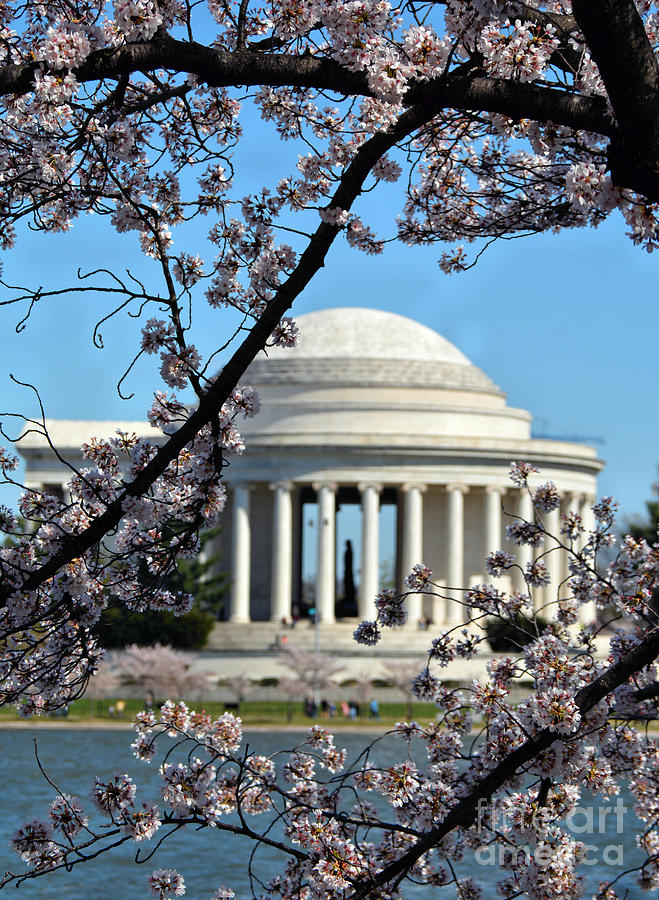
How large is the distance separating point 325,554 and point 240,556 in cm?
640

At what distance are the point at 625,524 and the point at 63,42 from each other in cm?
10432

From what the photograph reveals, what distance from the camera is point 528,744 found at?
9.20 m

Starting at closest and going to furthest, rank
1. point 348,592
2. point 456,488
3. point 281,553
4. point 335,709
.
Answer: point 335,709 → point 456,488 → point 281,553 → point 348,592

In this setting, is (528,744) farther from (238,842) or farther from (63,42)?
(238,842)

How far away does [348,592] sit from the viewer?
348 ft

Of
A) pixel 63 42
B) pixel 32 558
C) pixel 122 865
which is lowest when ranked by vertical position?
pixel 122 865

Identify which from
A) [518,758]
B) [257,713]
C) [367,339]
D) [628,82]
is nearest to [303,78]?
[628,82]

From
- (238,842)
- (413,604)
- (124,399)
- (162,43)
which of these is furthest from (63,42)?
(413,604)

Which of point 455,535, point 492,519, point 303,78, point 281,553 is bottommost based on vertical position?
point 303,78

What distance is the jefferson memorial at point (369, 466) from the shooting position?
9538 cm

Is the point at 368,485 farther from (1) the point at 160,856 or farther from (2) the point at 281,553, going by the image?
(1) the point at 160,856

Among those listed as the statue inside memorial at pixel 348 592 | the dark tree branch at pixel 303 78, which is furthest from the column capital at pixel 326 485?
the dark tree branch at pixel 303 78

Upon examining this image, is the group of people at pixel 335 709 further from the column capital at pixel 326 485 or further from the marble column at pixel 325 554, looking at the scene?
the column capital at pixel 326 485

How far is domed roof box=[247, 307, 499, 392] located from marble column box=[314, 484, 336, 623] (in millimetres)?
8695
